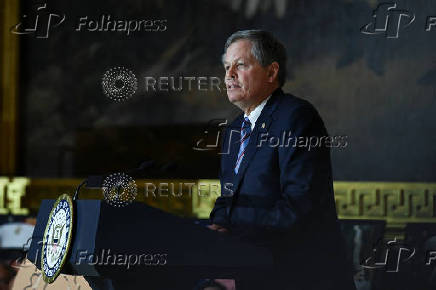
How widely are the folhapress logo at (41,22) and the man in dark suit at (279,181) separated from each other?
21.7 feet

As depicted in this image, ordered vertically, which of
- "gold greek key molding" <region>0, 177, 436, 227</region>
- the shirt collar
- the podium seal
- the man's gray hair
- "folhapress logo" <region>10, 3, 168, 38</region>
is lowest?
"gold greek key molding" <region>0, 177, 436, 227</region>

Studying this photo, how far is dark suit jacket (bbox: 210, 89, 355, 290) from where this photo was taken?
269 centimetres

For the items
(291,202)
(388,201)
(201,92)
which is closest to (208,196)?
(201,92)

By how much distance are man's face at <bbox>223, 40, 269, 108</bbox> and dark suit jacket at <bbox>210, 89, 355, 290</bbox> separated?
16cm

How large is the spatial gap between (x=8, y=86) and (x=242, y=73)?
6678 millimetres

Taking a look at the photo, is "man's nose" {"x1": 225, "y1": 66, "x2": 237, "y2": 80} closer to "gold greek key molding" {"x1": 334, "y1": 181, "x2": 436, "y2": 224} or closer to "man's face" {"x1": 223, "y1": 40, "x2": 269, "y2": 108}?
"man's face" {"x1": 223, "y1": 40, "x2": 269, "y2": 108}

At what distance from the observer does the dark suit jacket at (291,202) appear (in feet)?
8.81

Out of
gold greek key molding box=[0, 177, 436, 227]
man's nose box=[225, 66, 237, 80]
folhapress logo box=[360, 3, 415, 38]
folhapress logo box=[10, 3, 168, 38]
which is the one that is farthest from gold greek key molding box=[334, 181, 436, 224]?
man's nose box=[225, 66, 237, 80]

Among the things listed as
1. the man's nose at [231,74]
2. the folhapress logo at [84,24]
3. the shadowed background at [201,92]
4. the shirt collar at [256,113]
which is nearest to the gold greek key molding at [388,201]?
the shadowed background at [201,92]

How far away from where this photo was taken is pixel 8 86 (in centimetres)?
908

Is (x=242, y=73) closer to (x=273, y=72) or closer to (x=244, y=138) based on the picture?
(x=273, y=72)

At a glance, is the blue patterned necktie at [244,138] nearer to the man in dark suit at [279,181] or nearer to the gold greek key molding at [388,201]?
the man in dark suit at [279,181]

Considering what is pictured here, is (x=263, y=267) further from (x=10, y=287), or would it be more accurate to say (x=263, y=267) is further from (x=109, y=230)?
(x=10, y=287)

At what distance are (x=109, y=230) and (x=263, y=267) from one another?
59 centimetres
